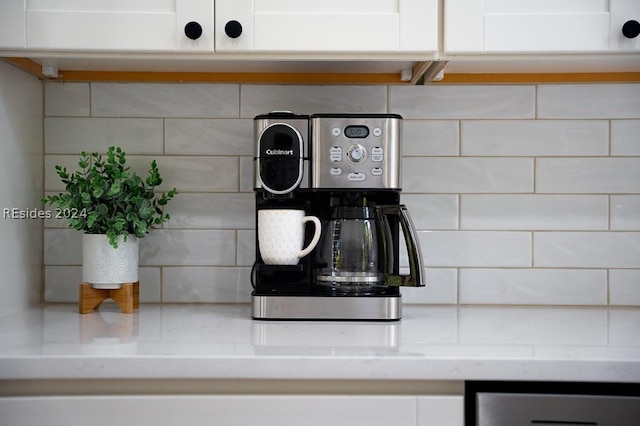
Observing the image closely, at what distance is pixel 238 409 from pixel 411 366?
25cm

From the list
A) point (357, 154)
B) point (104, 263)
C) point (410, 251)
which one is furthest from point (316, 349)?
point (104, 263)

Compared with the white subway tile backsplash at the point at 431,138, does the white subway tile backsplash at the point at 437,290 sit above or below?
below

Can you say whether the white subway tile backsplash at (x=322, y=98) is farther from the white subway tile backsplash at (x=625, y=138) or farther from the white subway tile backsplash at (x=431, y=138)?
the white subway tile backsplash at (x=625, y=138)

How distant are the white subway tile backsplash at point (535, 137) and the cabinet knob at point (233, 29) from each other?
1.86 feet

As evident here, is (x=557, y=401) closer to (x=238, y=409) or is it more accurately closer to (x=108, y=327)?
(x=238, y=409)

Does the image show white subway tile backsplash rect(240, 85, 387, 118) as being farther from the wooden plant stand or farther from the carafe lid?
the wooden plant stand

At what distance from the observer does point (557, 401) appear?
3.15 ft

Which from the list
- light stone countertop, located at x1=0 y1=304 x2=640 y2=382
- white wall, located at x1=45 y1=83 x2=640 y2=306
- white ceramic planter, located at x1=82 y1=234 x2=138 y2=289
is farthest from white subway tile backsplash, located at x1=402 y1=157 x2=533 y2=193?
white ceramic planter, located at x1=82 y1=234 x2=138 y2=289

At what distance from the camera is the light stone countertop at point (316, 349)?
37.5 inches

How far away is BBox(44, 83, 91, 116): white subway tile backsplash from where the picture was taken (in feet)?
4.98

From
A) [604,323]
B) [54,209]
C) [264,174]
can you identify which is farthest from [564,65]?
[54,209]

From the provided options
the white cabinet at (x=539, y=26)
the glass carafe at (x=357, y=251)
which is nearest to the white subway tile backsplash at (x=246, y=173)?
the glass carafe at (x=357, y=251)

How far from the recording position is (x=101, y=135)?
4.99 ft

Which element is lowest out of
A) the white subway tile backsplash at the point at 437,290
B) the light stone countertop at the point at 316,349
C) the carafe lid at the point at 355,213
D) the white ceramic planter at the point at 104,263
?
the light stone countertop at the point at 316,349
